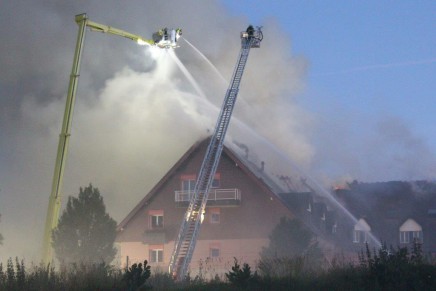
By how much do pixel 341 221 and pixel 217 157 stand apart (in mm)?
15117

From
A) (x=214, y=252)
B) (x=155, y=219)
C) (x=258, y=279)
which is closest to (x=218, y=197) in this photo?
(x=214, y=252)

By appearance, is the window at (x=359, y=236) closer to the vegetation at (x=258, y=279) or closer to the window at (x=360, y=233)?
the window at (x=360, y=233)

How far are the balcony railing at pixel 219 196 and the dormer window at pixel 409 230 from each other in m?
15.1

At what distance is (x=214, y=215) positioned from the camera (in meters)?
54.7

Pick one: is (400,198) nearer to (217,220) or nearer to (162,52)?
(217,220)

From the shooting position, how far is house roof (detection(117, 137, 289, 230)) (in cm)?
5296

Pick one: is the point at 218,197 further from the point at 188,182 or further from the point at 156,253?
the point at 156,253

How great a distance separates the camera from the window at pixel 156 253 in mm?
54562

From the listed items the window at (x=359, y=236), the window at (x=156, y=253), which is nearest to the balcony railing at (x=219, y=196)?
the window at (x=156, y=253)

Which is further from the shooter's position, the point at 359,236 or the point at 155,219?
the point at 359,236

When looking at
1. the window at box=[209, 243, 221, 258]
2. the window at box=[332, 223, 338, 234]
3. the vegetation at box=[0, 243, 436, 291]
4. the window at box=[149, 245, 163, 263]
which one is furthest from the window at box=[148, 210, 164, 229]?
the vegetation at box=[0, 243, 436, 291]

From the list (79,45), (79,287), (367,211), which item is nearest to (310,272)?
(79,287)

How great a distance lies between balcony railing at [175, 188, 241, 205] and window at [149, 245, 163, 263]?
11.8ft

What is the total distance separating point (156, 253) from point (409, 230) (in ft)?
66.7
